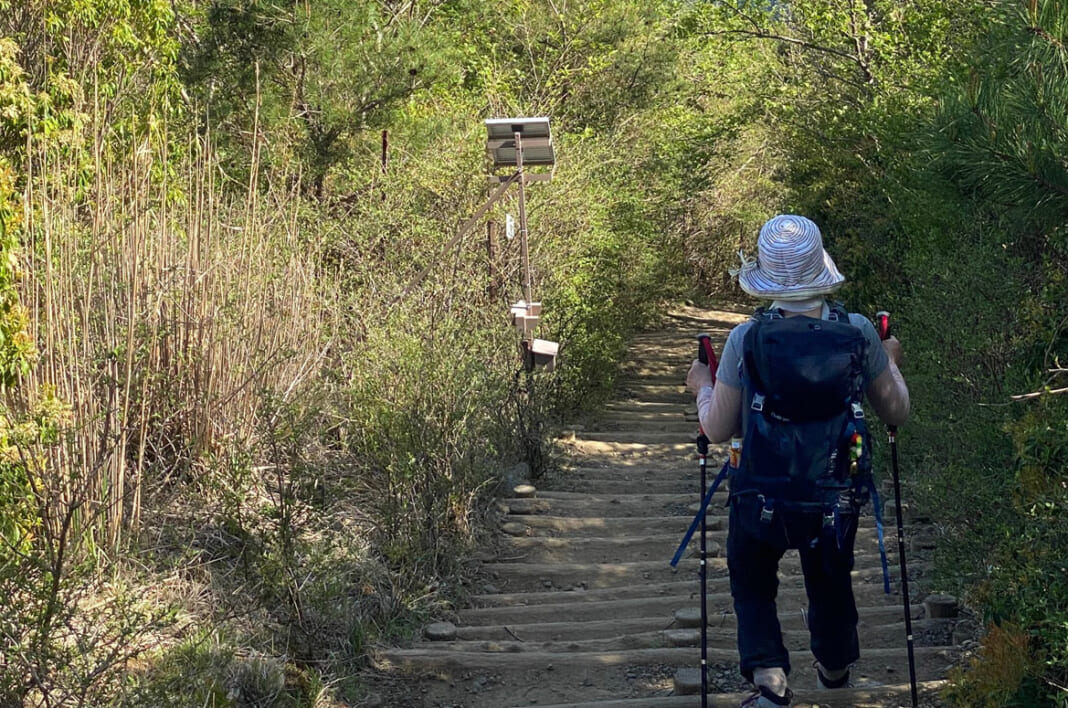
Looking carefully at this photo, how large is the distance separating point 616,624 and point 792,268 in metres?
2.41

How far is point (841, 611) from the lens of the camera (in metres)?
A: 4.04

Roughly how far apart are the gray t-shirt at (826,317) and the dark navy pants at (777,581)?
15.0 inches

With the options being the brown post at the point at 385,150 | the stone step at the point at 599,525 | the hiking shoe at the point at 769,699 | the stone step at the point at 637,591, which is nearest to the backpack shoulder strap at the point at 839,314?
the hiking shoe at the point at 769,699

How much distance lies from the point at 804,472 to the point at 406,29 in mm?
8928

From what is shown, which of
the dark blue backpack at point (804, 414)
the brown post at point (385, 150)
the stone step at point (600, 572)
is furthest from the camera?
the brown post at point (385, 150)

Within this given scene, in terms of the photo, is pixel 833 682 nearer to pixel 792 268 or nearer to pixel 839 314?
pixel 839 314

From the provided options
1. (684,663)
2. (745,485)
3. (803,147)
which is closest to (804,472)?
(745,485)

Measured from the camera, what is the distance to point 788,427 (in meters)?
3.69

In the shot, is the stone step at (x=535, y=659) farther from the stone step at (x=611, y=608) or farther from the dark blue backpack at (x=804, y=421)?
the dark blue backpack at (x=804, y=421)

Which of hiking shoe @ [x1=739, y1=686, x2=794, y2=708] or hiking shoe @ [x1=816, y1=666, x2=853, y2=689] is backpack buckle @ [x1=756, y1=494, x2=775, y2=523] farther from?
hiking shoe @ [x1=816, y1=666, x2=853, y2=689]

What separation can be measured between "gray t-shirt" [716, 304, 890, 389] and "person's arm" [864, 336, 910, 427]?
0.04 m

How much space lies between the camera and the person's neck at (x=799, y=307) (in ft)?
12.6

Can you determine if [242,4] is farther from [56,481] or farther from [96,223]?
[56,481]

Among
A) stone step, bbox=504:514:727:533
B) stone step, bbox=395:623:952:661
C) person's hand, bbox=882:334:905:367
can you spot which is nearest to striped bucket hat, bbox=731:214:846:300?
person's hand, bbox=882:334:905:367
